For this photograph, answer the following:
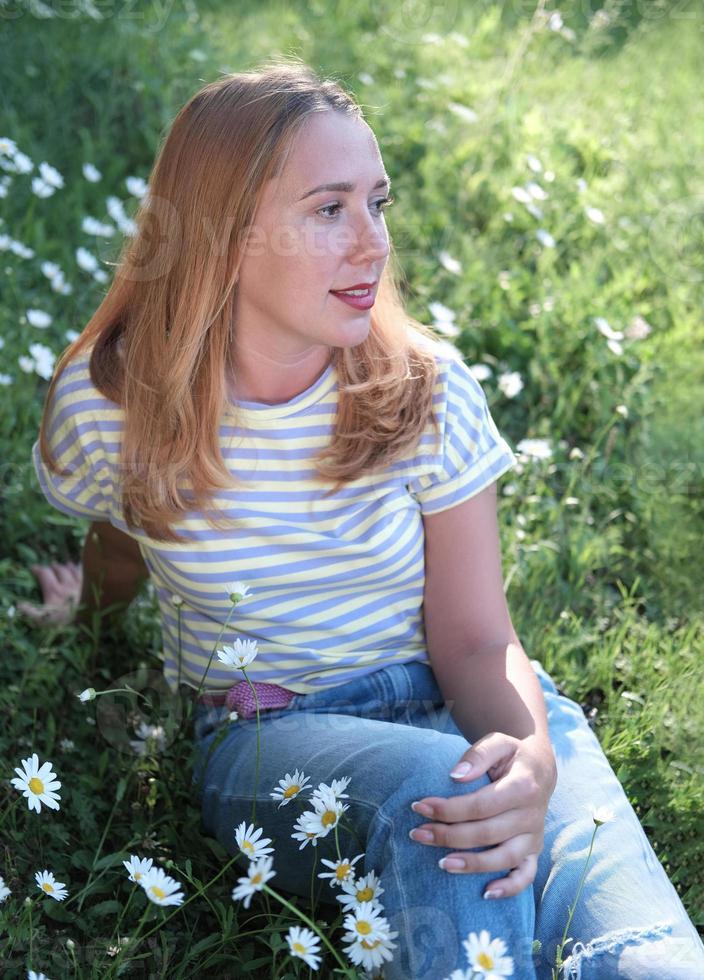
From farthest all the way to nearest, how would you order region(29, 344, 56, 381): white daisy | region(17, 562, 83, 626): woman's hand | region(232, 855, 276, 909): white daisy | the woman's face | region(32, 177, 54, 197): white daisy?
region(32, 177, 54, 197): white daisy, region(29, 344, 56, 381): white daisy, region(17, 562, 83, 626): woman's hand, the woman's face, region(232, 855, 276, 909): white daisy

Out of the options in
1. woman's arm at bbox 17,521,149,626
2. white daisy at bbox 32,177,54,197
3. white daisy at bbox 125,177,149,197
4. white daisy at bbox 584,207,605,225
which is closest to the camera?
woman's arm at bbox 17,521,149,626

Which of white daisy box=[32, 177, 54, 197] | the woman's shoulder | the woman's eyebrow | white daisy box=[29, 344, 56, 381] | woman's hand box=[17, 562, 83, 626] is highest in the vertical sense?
the woman's eyebrow

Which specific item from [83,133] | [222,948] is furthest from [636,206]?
[222,948]

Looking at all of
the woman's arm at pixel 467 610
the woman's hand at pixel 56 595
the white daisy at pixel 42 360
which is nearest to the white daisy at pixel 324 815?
the woman's arm at pixel 467 610

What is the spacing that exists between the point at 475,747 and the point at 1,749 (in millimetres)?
853

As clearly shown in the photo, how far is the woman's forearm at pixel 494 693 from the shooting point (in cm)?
161

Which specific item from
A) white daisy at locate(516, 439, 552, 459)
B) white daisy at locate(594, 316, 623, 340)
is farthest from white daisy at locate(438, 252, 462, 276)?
white daisy at locate(516, 439, 552, 459)

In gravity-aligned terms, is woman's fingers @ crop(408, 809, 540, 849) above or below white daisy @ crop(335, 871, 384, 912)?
above

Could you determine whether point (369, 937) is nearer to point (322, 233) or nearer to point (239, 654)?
point (239, 654)

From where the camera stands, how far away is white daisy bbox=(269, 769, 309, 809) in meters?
1.51

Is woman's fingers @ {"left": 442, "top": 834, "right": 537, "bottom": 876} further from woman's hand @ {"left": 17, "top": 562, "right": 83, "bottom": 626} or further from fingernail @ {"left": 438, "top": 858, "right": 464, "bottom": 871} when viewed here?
woman's hand @ {"left": 17, "top": 562, "right": 83, "bottom": 626}

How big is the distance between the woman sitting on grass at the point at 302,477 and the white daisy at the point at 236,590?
0.03 m

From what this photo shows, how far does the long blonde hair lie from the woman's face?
2cm

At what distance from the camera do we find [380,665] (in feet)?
5.88
